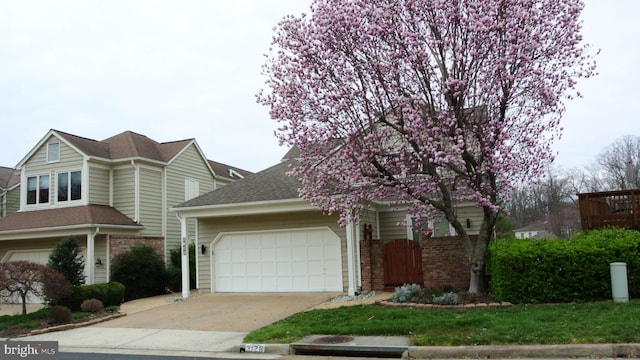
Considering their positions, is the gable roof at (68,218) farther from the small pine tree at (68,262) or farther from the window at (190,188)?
the window at (190,188)

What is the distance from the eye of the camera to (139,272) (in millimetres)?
19797

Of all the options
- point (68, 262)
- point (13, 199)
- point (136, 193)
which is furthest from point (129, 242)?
point (13, 199)

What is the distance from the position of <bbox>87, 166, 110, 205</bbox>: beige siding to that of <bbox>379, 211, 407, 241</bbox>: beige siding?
11.4 m

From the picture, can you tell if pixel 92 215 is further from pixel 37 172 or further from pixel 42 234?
pixel 37 172

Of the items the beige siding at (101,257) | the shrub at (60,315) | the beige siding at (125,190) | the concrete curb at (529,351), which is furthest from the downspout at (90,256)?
the concrete curb at (529,351)

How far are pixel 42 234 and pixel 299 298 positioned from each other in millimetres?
11079

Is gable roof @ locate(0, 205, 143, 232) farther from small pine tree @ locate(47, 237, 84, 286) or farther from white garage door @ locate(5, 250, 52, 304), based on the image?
small pine tree @ locate(47, 237, 84, 286)

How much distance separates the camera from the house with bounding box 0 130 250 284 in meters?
20.4

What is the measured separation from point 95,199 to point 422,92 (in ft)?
48.3

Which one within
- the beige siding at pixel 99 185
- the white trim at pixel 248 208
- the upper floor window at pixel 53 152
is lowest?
the white trim at pixel 248 208

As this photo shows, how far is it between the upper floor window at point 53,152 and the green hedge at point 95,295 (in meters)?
7.15

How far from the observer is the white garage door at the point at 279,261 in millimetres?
16953

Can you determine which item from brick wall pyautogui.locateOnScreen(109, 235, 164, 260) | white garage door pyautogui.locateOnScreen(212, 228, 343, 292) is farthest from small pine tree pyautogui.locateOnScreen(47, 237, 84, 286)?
white garage door pyautogui.locateOnScreen(212, 228, 343, 292)

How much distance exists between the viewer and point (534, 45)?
465 inches
